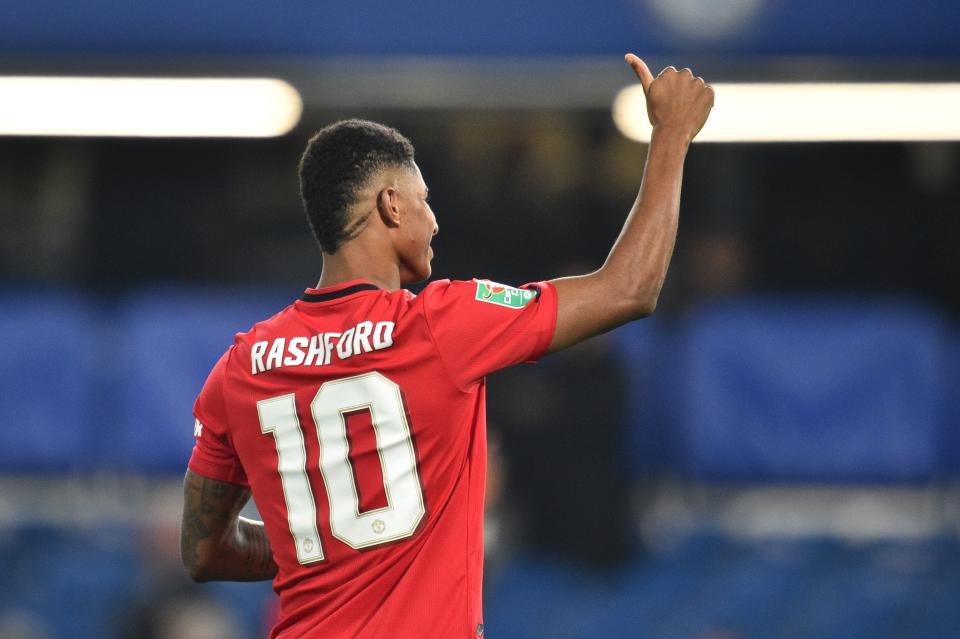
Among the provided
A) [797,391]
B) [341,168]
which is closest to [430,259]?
[341,168]

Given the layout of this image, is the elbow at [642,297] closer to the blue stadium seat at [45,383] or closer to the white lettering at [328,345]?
the white lettering at [328,345]

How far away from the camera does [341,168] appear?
2594mm

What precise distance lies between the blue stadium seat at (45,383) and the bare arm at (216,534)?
15.9 feet

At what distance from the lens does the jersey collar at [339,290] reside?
2.55 meters

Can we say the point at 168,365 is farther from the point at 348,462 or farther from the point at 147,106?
the point at 348,462

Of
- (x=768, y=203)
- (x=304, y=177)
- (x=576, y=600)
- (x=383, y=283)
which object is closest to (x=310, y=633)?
(x=383, y=283)

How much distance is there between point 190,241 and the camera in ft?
25.5

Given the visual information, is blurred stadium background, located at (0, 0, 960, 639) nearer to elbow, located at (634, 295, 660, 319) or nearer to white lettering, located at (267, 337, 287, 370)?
white lettering, located at (267, 337, 287, 370)

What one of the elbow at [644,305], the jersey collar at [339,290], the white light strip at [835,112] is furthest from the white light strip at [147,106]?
the elbow at [644,305]

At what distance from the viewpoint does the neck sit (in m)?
2.59

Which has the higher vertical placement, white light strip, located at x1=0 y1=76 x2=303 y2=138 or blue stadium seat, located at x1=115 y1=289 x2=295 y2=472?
white light strip, located at x1=0 y1=76 x2=303 y2=138

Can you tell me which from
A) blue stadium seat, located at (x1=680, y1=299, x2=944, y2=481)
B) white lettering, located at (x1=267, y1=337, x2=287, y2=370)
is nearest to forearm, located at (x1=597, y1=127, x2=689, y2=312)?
white lettering, located at (x1=267, y1=337, x2=287, y2=370)

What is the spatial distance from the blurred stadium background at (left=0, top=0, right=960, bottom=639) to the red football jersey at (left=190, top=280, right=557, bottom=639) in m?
3.78

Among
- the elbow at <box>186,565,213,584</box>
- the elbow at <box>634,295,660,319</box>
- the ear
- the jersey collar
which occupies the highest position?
the ear
